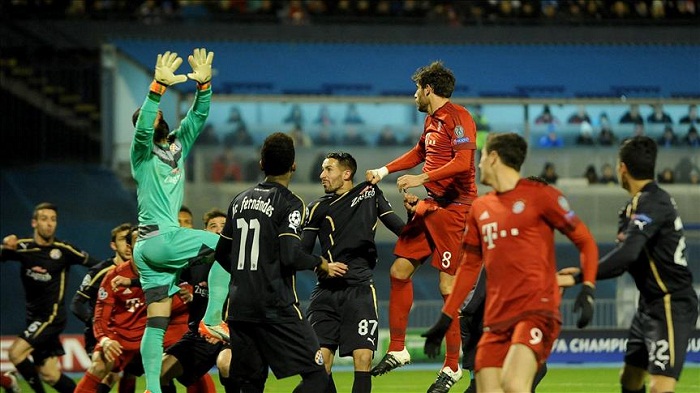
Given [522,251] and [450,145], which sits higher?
[450,145]

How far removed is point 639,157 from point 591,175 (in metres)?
15.2

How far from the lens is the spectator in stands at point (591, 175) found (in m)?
23.0

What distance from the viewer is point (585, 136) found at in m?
23.8

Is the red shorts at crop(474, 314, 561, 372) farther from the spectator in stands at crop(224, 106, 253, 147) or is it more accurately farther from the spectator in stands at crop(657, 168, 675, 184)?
the spectator in stands at crop(657, 168, 675, 184)

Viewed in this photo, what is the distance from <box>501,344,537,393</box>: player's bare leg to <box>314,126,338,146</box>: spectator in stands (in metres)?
15.8

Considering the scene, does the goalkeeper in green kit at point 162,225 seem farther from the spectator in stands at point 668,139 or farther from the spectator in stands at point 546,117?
the spectator in stands at point 668,139

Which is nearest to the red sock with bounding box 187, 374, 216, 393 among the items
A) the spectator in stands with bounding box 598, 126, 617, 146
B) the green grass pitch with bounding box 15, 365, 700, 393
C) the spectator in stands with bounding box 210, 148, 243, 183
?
the green grass pitch with bounding box 15, 365, 700, 393

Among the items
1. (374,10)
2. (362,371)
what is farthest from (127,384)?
(374,10)

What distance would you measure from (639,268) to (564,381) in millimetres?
8543

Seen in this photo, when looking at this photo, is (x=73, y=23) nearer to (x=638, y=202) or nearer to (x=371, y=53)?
(x=371, y=53)

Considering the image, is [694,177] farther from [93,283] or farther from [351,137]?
[93,283]

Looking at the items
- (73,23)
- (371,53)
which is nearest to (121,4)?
(73,23)

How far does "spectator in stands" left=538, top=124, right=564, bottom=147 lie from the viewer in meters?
23.2

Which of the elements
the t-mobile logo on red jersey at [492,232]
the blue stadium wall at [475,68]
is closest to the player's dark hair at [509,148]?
the t-mobile logo on red jersey at [492,232]
